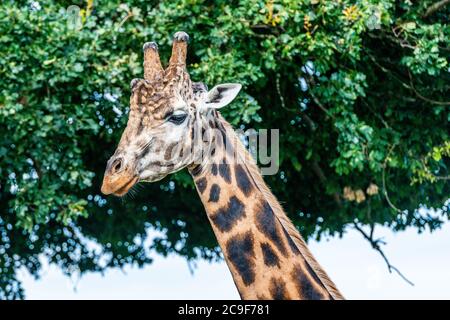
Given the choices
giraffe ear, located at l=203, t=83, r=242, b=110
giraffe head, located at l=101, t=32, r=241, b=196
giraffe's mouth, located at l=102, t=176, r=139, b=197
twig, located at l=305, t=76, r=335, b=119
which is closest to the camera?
giraffe's mouth, located at l=102, t=176, r=139, b=197

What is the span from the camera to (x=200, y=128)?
656 centimetres

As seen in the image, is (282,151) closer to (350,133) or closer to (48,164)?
(350,133)

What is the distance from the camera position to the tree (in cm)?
1218

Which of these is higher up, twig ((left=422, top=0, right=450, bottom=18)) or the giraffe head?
twig ((left=422, top=0, right=450, bottom=18))

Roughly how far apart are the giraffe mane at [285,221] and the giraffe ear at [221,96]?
130mm

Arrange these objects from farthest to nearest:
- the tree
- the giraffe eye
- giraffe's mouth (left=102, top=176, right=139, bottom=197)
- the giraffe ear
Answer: the tree, the giraffe ear, the giraffe eye, giraffe's mouth (left=102, top=176, right=139, bottom=197)

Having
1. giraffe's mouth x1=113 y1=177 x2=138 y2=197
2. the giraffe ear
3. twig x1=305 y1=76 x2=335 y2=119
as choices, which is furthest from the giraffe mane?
twig x1=305 y1=76 x2=335 y2=119

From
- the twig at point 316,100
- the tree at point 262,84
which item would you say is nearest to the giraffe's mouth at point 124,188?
the tree at point 262,84

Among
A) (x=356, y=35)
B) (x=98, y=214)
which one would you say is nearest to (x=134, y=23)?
(x=356, y=35)

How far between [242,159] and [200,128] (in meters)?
0.39

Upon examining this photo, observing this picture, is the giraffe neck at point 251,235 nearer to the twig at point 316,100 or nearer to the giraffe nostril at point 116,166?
the giraffe nostril at point 116,166

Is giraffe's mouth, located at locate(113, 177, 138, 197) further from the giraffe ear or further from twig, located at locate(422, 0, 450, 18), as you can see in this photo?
twig, located at locate(422, 0, 450, 18)

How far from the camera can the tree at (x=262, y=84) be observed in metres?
12.2

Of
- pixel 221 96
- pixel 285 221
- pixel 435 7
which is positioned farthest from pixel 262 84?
pixel 285 221
